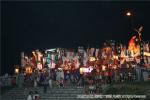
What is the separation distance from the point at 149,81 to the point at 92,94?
501cm

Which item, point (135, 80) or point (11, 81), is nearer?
point (135, 80)

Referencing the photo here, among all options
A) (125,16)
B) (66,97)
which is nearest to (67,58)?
(125,16)

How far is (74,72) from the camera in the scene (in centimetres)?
3650

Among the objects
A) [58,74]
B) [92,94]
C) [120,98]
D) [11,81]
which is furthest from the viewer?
[11,81]

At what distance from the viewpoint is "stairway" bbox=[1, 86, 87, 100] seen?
30584mm

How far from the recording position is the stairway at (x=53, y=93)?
30584 millimetres

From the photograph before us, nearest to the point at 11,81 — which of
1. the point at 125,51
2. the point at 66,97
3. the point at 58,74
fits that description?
the point at 58,74

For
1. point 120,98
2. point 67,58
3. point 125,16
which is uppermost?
point 125,16

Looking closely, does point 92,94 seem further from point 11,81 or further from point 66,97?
point 11,81

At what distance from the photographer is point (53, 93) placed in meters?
31.2

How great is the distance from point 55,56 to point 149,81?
11.3m

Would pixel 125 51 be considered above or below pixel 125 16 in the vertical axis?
below

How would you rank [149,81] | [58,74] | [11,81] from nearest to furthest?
[149,81] → [58,74] → [11,81]

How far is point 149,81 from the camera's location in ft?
104
